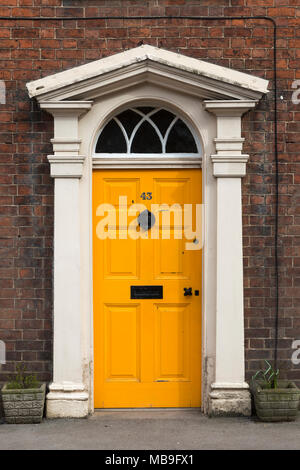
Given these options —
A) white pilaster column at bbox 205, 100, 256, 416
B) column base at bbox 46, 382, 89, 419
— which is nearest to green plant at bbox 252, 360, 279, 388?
white pilaster column at bbox 205, 100, 256, 416

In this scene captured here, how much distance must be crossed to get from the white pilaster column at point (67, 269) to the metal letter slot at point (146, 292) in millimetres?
570

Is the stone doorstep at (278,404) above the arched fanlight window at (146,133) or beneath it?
beneath

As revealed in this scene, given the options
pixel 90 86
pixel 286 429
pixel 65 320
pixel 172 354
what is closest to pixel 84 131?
pixel 90 86

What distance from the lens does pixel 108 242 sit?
20.9 ft

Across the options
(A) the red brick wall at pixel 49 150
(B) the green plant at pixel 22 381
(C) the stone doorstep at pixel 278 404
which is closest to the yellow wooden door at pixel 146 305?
(A) the red brick wall at pixel 49 150

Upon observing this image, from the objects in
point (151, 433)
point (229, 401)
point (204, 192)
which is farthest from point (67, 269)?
point (229, 401)

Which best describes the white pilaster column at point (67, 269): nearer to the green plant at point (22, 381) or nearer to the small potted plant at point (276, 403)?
the green plant at point (22, 381)

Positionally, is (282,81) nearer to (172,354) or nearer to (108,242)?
(108,242)

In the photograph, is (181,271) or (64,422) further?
(181,271)

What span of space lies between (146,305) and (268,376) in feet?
4.57

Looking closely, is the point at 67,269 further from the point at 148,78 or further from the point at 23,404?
the point at 148,78

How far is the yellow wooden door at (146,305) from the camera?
6.34 m

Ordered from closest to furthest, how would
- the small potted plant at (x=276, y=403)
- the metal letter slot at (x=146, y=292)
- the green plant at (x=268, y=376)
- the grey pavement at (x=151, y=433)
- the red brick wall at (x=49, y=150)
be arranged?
the grey pavement at (x=151, y=433) < the small potted plant at (x=276, y=403) < the green plant at (x=268, y=376) < the red brick wall at (x=49, y=150) < the metal letter slot at (x=146, y=292)

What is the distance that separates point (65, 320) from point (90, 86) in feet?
7.52
